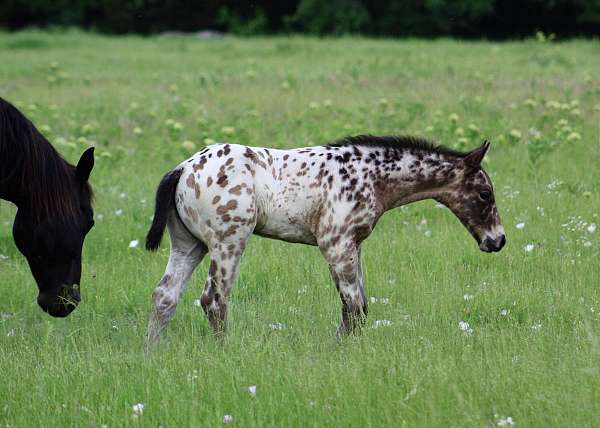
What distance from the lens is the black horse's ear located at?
5477mm

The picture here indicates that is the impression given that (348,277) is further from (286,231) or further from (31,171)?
(31,171)

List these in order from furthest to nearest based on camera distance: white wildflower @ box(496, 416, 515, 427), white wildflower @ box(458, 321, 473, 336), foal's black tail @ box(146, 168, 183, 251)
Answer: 1. white wildflower @ box(458, 321, 473, 336)
2. foal's black tail @ box(146, 168, 183, 251)
3. white wildflower @ box(496, 416, 515, 427)

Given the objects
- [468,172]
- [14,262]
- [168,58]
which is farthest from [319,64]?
[468,172]

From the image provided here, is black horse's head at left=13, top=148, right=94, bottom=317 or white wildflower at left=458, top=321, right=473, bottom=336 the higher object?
black horse's head at left=13, top=148, right=94, bottom=317

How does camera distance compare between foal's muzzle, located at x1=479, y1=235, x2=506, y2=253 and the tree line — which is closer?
foal's muzzle, located at x1=479, y1=235, x2=506, y2=253

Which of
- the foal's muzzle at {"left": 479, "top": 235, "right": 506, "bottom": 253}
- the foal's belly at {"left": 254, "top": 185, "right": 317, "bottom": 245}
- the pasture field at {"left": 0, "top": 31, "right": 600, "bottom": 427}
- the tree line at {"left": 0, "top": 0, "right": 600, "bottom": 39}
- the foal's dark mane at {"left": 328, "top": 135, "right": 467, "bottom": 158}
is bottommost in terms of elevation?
the tree line at {"left": 0, "top": 0, "right": 600, "bottom": 39}

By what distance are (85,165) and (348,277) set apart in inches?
69.5

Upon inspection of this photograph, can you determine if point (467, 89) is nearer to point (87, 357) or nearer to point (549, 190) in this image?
point (549, 190)

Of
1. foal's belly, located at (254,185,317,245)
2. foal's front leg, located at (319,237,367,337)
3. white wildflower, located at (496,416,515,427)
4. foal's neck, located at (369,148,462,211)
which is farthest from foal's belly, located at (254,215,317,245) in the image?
white wildflower, located at (496,416,515,427)

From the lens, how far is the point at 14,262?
7.76 m

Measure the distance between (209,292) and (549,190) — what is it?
4.78m

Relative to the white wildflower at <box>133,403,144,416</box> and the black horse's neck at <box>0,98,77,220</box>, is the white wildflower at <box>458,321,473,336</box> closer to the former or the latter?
the white wildflower at <box>133,403,144,416</box>

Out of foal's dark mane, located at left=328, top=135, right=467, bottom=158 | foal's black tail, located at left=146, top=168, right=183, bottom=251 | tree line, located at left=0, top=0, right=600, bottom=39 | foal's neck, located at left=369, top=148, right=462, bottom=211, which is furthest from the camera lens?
tree line, located at left=0, top=0, right=600, bottom=39

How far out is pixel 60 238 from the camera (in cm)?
548
